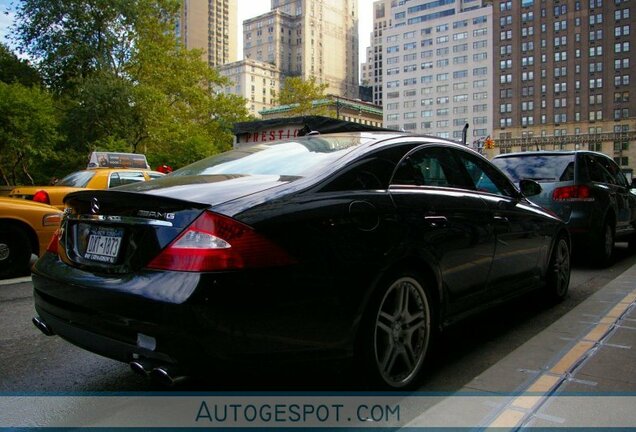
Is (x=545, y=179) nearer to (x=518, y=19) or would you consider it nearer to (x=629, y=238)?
(x=629, y=238)

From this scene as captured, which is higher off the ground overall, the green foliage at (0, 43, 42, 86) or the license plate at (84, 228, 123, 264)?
the green foliage at (0, 43, 42, 86)

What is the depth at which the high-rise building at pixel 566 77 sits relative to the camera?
116 m

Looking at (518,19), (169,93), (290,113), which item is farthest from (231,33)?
(169,93)

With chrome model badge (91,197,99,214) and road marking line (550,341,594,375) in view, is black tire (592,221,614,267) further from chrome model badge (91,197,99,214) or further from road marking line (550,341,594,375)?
chrome model badge (91,197,99,214)

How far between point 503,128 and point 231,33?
274 feet

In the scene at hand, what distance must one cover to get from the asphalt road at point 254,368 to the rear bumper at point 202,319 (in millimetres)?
121

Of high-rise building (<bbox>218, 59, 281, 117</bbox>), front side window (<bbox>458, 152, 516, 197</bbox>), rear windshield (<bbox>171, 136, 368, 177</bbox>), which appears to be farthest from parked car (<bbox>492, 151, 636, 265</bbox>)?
high-rise building (<bbox>218, 59, 281, 117</bbox>)

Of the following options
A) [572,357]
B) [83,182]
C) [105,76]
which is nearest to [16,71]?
[105,76]

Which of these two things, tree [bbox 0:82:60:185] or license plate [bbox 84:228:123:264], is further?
tree [bbox 0:82:60:185]

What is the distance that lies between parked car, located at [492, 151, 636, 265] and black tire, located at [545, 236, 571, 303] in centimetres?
183

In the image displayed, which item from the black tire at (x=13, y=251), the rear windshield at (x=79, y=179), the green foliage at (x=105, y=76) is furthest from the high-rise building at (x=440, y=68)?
the black tire at (x=13, y=251)

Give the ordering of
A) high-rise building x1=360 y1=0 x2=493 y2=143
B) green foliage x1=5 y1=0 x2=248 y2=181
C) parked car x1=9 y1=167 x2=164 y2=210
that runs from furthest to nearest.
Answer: high-rise building x1=360 y1=0 x2=493 y2=143 < green foliage x1=5 y1=0 x2=248 y2=181 < parked car x1=9 y1=167 x2=164 y2=210

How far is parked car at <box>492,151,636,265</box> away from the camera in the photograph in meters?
7.30

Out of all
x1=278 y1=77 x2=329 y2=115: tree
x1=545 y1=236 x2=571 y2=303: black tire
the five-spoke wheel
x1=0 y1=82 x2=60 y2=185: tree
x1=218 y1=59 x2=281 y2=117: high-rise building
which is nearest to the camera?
the five-spoke wheel
